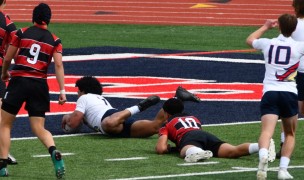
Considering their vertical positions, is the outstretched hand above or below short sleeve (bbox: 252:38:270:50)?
above

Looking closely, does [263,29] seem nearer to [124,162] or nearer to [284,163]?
[284,163]

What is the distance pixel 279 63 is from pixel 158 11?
2887 cm

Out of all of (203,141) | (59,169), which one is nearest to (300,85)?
(203,141)

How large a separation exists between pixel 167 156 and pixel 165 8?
27826mm

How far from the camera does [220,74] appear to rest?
2469 centimetres

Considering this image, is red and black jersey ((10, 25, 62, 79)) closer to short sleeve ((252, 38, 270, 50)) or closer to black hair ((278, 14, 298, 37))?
short sleeve ((252, 38, 270, 50))

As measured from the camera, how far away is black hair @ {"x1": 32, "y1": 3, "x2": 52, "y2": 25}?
13.6 meters

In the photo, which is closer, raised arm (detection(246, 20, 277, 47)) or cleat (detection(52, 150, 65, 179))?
cleat (detection(52, 150, 65, 179))

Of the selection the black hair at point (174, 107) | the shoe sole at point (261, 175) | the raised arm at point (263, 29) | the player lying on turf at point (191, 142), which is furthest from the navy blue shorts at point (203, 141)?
the shoe sole at point (261, 175)

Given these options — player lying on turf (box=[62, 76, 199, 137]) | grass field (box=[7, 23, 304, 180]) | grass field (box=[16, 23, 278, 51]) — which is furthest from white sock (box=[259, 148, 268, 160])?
grass field (box=[16, 23, 278, 51])

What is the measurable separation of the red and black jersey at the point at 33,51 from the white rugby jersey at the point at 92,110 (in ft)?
9.62

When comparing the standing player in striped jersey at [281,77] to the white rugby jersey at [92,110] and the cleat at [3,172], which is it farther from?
the white rugby jersey at [92,110]

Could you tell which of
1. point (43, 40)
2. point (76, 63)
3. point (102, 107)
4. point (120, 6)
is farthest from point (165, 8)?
point (43, 40)

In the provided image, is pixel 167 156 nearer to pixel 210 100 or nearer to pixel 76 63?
pixel 210 100
